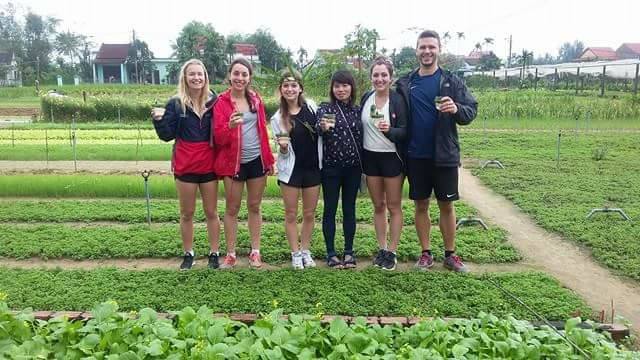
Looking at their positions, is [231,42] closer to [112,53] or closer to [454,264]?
[112,53]

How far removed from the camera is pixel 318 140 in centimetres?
497

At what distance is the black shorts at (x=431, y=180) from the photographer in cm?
488

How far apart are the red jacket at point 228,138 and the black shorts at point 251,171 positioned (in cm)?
4

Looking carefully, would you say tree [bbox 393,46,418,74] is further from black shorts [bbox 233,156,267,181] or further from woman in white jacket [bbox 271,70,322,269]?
black shorts [bbox 233,156,267,181]

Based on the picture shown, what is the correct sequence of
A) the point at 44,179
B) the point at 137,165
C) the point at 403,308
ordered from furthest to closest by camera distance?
the point at 137,165
the point at 44,179
the point at 403,308

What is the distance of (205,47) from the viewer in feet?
139

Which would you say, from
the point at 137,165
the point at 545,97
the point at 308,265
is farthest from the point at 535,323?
the point at 545,97

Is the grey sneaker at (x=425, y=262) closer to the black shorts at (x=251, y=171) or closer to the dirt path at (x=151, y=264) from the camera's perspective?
the dirt path at (x=151, y=264)

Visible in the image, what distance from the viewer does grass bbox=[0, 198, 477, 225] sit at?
23.6 ft

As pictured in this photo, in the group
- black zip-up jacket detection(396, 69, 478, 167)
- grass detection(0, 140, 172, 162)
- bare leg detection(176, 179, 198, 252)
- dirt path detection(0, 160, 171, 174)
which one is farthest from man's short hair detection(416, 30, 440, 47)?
grass detection(0, 140, 172, 162)

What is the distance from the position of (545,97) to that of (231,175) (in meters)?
24.3

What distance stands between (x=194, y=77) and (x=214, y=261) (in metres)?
1.69

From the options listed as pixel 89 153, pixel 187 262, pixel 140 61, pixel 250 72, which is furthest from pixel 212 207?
pixel 140 61

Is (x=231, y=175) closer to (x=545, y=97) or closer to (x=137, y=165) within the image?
(x=137, y=165)
